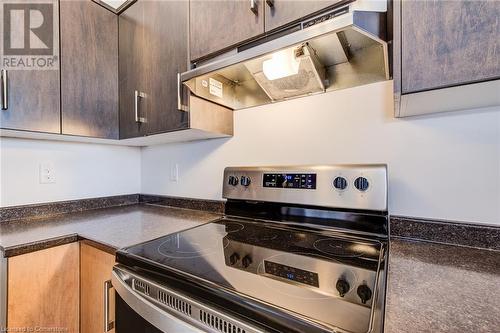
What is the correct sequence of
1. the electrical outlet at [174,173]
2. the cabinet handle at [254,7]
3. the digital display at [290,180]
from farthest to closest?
the electrical outlet at [174,173] → the digital display at [290,180] → the cabinet handle at [254,7]

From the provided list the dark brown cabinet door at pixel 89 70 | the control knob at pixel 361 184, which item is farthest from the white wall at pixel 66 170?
the control knob at pixel 361 184

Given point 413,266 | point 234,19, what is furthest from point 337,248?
point 234,19

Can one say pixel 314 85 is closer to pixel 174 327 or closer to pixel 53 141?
pixel 174 327

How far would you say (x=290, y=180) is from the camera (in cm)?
100

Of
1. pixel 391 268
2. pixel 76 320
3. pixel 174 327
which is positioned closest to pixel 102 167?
pixel 76 320

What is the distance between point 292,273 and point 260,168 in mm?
573

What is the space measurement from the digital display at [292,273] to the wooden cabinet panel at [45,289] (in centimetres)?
84

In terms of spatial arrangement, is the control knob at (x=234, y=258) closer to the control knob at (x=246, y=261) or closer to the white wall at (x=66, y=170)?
the control knob at (x=246, y=261)

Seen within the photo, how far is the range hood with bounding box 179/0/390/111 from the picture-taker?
2.25 feet

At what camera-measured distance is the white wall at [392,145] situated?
77cm

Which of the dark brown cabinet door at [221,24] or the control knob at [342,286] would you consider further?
the dark brown cabinet door at [221,24]

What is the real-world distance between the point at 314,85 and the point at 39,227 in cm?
139

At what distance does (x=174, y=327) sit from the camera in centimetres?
53

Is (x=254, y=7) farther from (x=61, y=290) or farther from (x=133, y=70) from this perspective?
(x=61, y=290)
